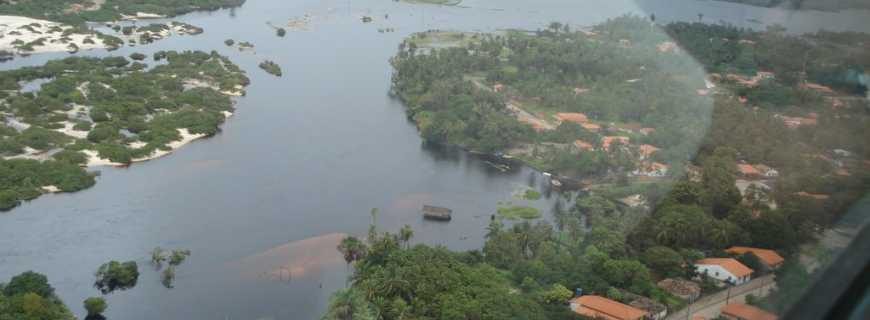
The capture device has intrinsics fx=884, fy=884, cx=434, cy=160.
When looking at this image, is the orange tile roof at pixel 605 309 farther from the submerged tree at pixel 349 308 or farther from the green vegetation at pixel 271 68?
the green vegetation at pixel 271 68

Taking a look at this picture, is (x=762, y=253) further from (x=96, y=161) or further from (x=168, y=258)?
(x=96, y=161)

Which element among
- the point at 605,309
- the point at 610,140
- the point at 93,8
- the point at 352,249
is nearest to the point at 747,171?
the point at 610,140

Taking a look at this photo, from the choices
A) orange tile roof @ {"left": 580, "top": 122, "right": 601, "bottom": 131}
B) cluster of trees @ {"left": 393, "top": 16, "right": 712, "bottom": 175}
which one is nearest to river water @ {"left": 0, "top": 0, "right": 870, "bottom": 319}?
cluster of trees @ {"left": 393, "top": 16, "right": 712, "bottom": 175}

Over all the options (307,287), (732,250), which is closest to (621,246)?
(732,250)

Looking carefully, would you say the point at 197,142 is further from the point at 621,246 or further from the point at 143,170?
the point at 621,246

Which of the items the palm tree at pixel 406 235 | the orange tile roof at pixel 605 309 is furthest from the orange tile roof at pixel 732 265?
the palm tree at pixel 406 235

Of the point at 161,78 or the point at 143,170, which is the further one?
the point at 161,78

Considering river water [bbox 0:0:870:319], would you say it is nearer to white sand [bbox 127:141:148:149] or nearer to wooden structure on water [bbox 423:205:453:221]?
Answer: wooden structure on water [bbox 423:205:453:221]
